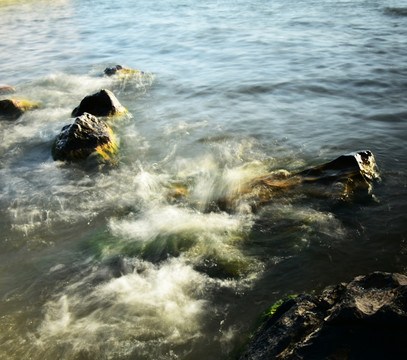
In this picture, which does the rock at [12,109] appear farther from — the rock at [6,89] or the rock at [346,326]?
the rock at [346,326]

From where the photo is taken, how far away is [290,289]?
4113mm

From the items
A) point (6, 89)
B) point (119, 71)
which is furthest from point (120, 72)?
point (6, 89)

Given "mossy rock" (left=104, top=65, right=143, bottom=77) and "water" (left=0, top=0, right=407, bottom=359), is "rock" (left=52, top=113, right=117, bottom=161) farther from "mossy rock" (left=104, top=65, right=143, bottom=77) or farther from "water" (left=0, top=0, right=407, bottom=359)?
"mossy rock" (left=104, top=65, right=143, bottom=77)

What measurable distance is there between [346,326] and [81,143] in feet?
21.0

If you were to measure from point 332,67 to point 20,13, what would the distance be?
31.5 metres

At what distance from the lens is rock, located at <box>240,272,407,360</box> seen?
237cm

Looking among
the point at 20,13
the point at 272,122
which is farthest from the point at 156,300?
the point at 20,13

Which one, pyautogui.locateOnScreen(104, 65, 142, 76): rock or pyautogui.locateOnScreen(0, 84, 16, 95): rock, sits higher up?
pyautogui.locateOnScreen(104, 65, 142, 76): rock

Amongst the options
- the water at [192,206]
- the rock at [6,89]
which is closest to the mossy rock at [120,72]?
the water at [192,206]

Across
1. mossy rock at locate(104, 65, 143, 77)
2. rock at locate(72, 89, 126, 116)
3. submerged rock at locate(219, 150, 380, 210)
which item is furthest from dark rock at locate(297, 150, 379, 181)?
mossy rock at locate(104, 65, 143, 77)

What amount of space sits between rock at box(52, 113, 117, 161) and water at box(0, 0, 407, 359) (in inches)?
15.3

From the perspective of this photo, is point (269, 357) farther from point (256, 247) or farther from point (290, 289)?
point (256, 247)

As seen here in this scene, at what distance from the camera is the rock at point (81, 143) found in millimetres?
7445

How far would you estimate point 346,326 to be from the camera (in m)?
2.50
